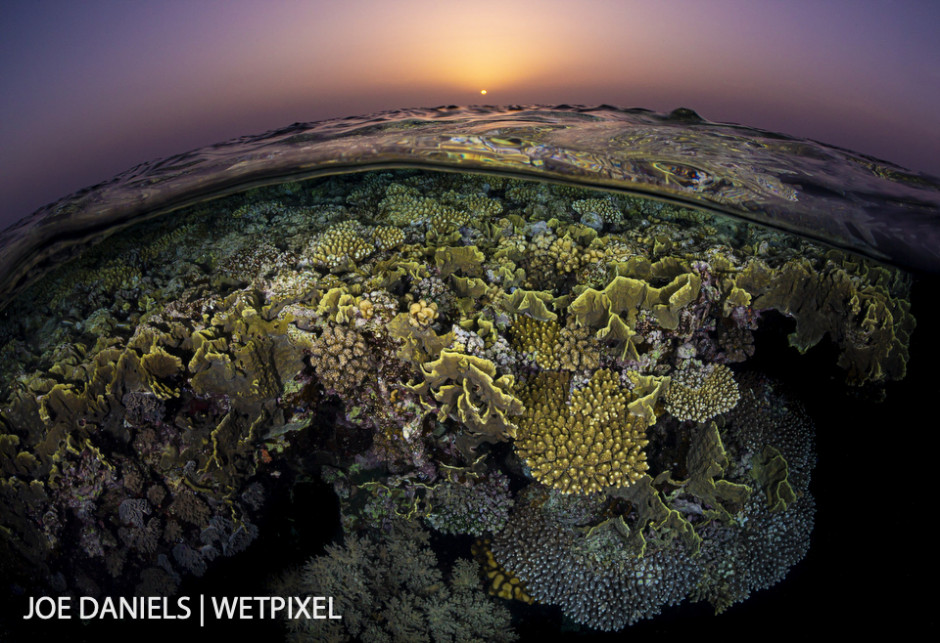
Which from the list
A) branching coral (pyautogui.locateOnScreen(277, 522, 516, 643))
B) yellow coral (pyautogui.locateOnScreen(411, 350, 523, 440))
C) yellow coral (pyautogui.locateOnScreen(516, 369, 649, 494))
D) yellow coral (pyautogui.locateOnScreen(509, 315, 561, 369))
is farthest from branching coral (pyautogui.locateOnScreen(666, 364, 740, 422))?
branching coral (pyautogui.locateOnScreen(277, 522, 516, 643))

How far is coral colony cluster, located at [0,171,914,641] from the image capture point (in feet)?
12.5

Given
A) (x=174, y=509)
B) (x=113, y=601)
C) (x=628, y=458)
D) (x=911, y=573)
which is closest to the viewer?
(x=628, y=458)

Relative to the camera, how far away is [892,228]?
16.0 feet

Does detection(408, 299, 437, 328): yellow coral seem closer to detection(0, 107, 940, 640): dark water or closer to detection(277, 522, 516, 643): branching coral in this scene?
detection(0, 107, 940, 640): dark water

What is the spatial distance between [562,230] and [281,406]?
12.8ft

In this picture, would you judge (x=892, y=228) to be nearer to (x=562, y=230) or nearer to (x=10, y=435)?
(x=562, y=230)

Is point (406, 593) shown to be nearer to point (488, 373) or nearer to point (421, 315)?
point (488, 373)

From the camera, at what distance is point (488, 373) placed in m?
3.40

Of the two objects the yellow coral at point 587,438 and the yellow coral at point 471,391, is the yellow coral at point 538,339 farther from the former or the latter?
the yellow coral at point 471,391

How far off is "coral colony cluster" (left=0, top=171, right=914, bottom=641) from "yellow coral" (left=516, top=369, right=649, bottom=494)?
2 centimetres

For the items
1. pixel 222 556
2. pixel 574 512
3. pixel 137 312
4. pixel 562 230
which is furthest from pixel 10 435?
pixel 562 230

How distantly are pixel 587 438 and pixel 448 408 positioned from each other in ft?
4.85

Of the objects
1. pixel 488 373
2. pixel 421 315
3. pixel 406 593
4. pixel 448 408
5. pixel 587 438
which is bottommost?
pixel 406 593

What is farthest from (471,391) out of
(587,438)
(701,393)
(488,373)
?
(701,393)
